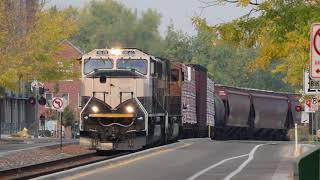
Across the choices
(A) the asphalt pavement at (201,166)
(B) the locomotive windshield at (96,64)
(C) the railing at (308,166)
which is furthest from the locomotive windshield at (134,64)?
(C) the railing at (308,166)

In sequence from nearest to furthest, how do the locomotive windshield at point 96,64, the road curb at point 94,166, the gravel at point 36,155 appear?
the road curb at point 94,166, the gravel at point 36,155, the locomotive windshield at point 96,64

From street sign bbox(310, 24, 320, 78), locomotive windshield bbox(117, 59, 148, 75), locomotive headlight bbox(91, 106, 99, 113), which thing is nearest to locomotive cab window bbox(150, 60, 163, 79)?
locomotive windshield bbox(117, 59, 148, 75)

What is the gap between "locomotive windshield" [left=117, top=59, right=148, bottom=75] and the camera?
3042 centimetres

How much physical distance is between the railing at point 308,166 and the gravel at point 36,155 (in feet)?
49.0

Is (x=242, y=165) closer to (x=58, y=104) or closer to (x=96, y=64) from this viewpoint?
(x=96, y=64)

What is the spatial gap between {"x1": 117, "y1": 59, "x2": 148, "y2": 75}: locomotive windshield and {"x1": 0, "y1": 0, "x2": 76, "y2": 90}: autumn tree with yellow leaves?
1498 cm

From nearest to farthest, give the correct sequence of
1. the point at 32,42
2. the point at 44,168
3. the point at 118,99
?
the point at 44,168
the point at 118,99
the point at 32,42

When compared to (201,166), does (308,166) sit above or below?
above

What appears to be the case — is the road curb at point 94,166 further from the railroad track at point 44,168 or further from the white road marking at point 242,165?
the white road marking at point 242,165

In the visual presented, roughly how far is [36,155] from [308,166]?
801 inches

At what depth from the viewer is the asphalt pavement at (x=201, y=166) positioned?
762 inches

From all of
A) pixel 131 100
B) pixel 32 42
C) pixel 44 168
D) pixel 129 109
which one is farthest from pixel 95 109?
pixel 32 42

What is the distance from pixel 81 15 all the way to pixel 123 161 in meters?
90.5

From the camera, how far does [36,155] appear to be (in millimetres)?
30562
